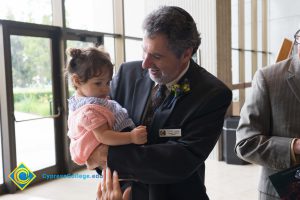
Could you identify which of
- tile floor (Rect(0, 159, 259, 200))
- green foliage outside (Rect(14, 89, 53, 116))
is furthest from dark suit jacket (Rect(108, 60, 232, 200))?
green foliage outside (Rect(14, 89, 53, 116))

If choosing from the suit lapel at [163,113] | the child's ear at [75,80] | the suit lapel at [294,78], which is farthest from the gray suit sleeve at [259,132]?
the child's ear at [75,80]

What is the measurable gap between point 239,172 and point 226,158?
0.73 metres

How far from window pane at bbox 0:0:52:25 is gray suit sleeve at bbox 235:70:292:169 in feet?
13.8

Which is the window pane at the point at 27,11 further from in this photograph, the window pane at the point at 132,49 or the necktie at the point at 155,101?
the necktie at the point at 155,101

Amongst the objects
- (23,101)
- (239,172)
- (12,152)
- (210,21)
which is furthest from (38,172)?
(210,21)

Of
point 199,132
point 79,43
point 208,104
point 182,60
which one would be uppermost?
point 79,43

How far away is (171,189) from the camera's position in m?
1.42

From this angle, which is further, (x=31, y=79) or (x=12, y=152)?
(x=31, y=79)

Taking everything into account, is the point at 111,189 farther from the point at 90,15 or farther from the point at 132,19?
the point at 132,19

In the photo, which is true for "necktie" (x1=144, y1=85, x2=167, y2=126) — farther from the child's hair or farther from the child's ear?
the child's ear

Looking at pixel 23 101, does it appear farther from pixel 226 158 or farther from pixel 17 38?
pixel 226 158

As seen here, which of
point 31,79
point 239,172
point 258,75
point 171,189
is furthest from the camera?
point 239,172

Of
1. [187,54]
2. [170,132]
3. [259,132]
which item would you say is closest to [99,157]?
[170,132]

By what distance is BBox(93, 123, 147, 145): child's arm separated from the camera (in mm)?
1339
